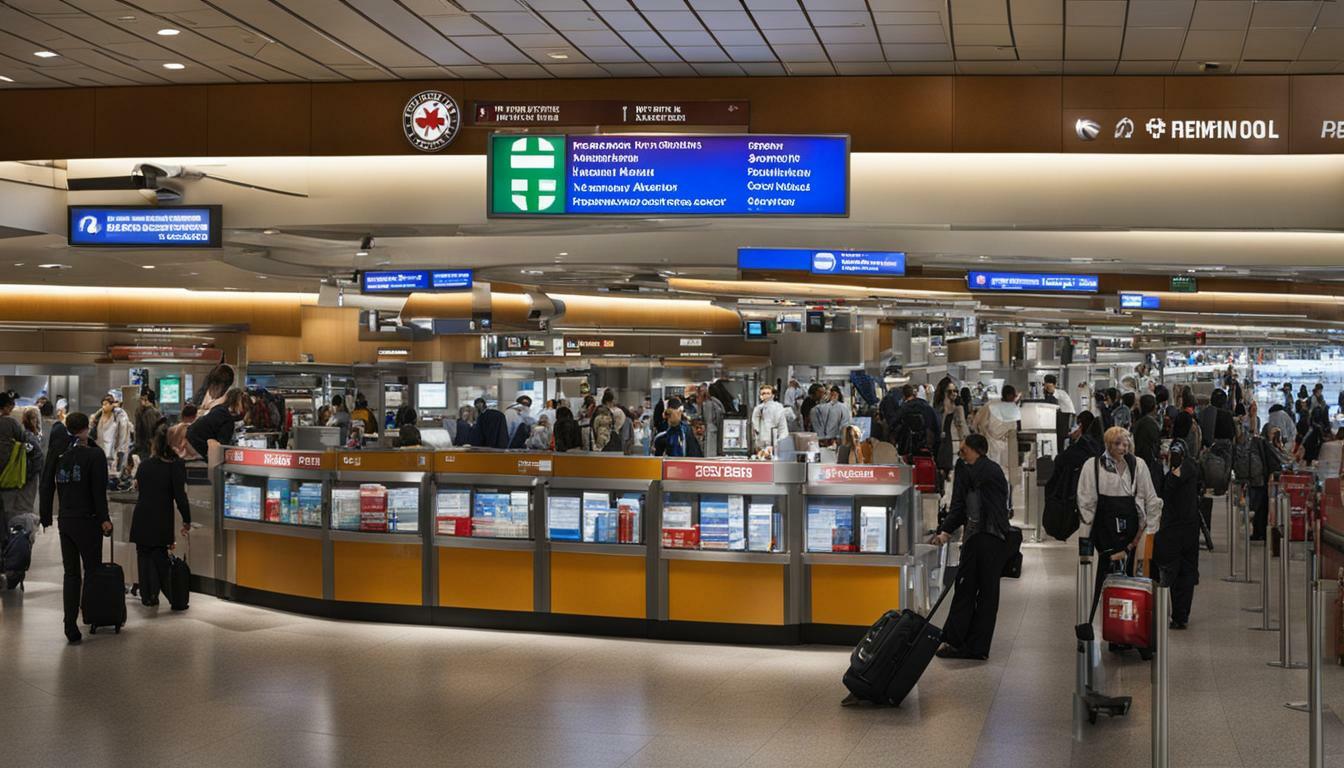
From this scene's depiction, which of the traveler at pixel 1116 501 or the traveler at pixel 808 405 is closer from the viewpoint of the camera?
the traveler at pixel 1116 501

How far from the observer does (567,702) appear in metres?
7.49

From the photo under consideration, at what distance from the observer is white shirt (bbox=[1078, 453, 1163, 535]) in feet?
29.8

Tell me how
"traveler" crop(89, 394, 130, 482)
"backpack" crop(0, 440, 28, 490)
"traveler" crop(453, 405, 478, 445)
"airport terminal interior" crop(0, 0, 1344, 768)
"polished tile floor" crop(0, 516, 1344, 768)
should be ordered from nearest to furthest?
"polished tile floor" crop(0, 516, 1344, 768), "airport terminal interior" crop(0, 0, 1344, 768), "backpack" crop(0, 440, 28, 490), "traveler" crop(89, 394, 130, 482), "traveler" crop(453, 405, 478, 445)

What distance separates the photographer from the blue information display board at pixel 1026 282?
580 inches

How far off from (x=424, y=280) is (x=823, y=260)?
4.93 m

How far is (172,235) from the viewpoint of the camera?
1077 centimetres

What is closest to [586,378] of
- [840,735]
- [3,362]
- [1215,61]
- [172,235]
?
[3,362]

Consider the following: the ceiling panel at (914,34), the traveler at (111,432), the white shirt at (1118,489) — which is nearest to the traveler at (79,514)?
the ceiling panel at (914,34)

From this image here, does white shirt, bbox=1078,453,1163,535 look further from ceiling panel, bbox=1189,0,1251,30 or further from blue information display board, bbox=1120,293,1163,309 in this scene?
blue information display board, bbox=1120,293,1163,309

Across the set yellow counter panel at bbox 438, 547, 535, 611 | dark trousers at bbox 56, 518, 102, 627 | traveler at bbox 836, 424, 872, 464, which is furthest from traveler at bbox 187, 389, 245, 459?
traveler at bbox 836, 424, 872, 464

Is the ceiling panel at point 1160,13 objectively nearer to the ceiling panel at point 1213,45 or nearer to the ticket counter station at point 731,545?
the ceiling panel at point 1213,45

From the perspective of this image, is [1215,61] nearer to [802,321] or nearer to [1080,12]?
[1080,12]

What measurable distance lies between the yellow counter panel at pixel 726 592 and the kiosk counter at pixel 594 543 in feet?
0.03

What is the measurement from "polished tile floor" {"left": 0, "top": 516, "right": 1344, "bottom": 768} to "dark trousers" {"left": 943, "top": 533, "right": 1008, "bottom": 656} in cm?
24
